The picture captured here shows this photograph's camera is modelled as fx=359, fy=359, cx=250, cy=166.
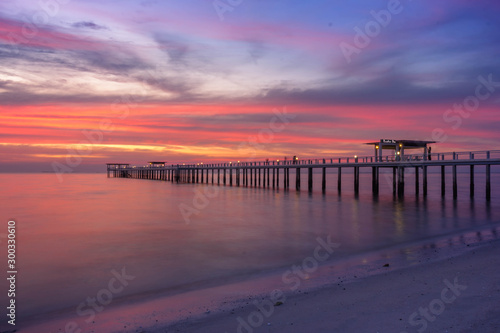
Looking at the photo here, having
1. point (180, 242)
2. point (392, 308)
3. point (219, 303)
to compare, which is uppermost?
point (392, 308)

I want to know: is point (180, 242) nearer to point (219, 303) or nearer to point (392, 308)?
point (219, 303)


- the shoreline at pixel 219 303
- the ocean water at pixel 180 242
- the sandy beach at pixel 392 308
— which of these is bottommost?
the ocean water at pixel 180 242

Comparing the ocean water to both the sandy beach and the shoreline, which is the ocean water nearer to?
the shoreline

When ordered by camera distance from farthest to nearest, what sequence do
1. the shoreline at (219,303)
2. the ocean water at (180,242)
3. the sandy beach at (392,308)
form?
1. the ocean water at (180,242)
2. the shoreline at (219,303)
3. the sandy beach at (392,308)

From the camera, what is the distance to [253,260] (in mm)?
10609

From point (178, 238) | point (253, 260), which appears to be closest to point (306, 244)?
point (253, 260)

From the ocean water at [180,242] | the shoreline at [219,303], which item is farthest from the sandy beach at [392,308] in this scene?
the ocean water at [180,242]

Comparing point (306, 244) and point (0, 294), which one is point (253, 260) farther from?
point (0, 294)

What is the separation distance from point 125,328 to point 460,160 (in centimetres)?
2837

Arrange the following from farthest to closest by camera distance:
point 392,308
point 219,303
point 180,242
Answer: point 180,242 < point 219,303 < point 392,308

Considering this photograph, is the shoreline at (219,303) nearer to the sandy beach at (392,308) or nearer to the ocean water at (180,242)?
the sandy beach at (392,308)

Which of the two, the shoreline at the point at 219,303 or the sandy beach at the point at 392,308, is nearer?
the sandy beach at the point at 392,308

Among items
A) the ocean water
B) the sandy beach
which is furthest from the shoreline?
the ocean water

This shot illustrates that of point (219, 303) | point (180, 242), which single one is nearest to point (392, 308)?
point (219, 303)
